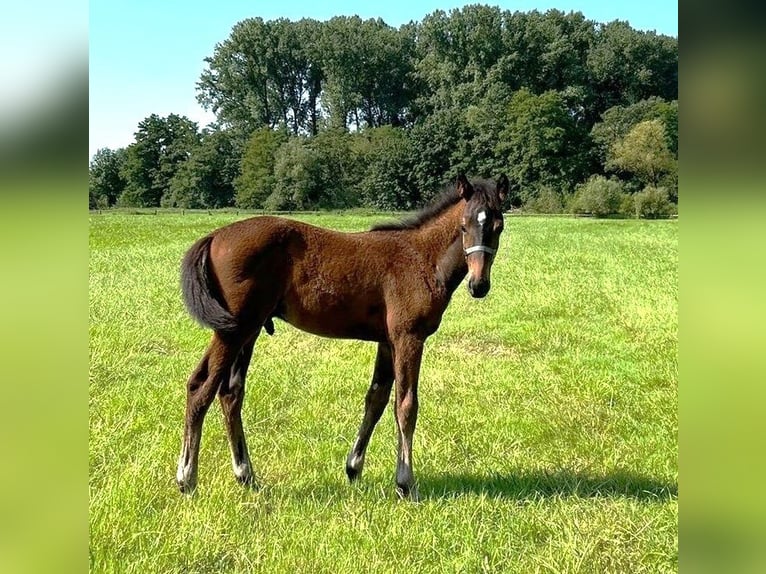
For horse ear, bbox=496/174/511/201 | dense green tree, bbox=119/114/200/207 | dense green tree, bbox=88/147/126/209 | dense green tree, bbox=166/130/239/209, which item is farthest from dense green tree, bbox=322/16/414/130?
horse ear, bbox=496/174/511/201

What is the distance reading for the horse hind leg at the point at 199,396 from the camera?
399cm

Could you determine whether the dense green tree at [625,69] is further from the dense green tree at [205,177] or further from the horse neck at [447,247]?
the horse neck at [447,247]

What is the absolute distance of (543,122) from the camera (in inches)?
1136

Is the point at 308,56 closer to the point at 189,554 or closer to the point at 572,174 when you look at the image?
the point at 572,174

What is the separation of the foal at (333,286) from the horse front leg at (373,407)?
25 millimetres

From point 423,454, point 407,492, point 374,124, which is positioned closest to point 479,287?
point 407,492

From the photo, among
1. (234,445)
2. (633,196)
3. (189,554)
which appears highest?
(633,196)

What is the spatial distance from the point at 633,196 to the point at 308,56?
78.0 feet

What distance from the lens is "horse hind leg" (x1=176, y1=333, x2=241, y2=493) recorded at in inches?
157

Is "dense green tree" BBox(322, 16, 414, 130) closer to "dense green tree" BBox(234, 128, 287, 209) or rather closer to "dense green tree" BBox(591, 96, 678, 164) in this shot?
"dense green tree" BBox(234, 128, 287, 209)

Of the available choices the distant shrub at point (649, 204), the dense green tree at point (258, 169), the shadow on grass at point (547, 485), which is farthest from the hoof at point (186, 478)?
the distant shrub at point (649, 204)

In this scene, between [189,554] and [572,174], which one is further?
[572,174]
